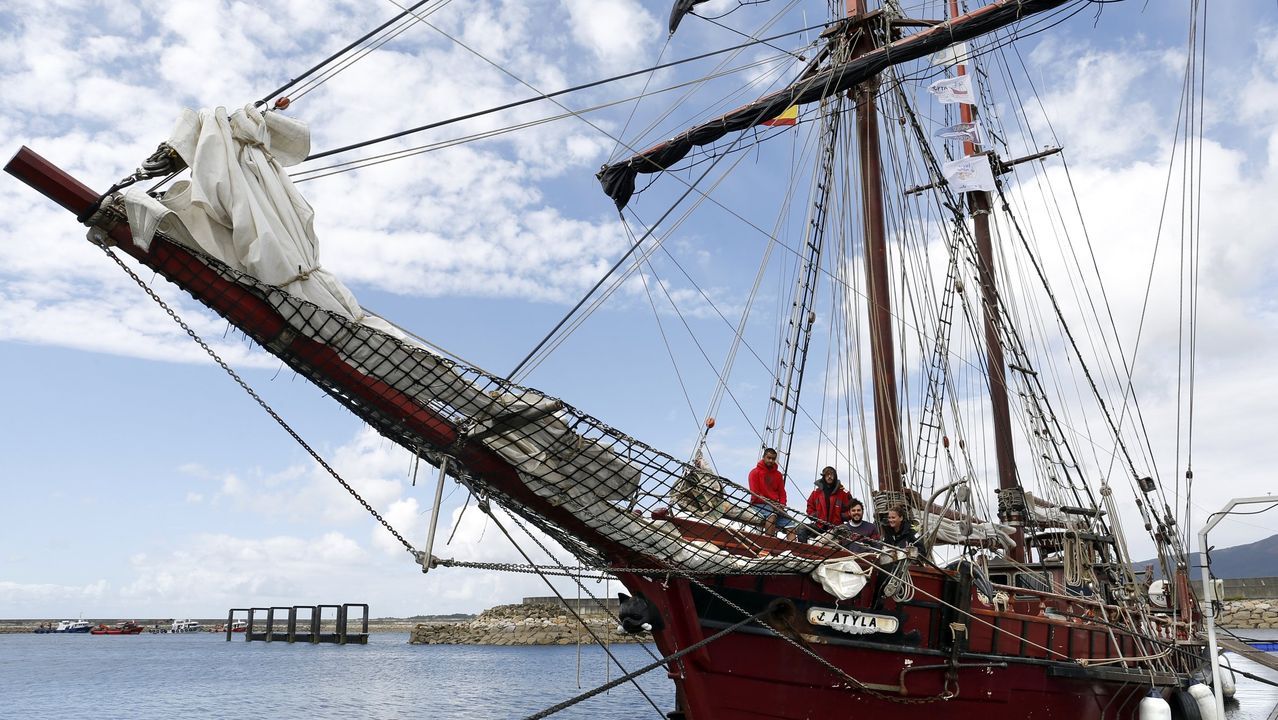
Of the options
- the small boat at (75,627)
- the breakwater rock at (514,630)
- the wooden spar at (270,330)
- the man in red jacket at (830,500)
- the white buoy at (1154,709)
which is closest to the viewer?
the wooden spar at (270,330)

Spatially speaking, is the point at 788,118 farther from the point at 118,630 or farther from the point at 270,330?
the point at 118,630

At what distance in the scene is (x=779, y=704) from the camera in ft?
33.7

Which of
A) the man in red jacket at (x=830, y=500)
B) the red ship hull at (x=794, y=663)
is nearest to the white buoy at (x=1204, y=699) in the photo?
the red ship hull at (x=794, y=663)

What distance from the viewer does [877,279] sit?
16578 millimetres

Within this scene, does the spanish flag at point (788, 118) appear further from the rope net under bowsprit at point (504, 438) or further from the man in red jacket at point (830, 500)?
the rope net under bowsprit at point (504, 438)

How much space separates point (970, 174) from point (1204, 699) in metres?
12.0

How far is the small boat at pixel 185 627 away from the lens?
134 meters

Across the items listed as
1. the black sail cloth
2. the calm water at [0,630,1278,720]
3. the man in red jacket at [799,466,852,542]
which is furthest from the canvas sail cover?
the calm water at [0,630,1278,720]

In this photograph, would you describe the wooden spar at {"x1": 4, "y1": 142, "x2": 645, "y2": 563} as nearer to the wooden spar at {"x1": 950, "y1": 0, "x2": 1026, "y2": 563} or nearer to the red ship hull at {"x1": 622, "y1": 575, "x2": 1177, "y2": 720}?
the red ship hull at {"x1": 622, "y1": 575, "x2": 1177, "y2": 720}

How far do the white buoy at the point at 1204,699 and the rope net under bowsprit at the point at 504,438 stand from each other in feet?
28.4

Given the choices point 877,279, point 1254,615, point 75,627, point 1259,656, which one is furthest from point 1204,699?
point 75,627

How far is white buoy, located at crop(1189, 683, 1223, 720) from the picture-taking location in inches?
563

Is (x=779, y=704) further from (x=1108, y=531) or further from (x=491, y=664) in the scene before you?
(x=491, y=664)

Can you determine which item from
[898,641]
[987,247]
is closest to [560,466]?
[898,641]
